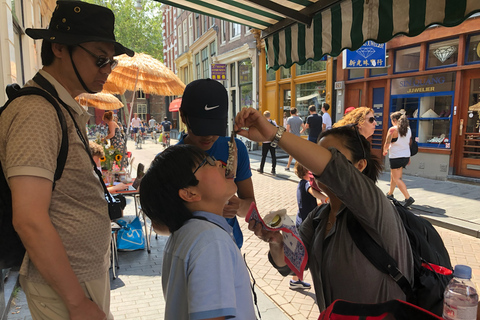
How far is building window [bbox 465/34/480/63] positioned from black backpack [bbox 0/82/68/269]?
383 inches

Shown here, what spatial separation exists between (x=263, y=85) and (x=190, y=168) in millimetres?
16042

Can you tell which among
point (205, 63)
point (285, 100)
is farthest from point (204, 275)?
point (205, 63)

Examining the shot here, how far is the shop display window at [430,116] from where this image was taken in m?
8.93

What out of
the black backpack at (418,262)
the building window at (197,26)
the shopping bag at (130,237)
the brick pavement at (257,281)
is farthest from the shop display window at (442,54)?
the building window at (197,26)

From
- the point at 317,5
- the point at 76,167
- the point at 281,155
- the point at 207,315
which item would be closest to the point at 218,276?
the point at 207,315

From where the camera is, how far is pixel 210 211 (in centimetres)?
133

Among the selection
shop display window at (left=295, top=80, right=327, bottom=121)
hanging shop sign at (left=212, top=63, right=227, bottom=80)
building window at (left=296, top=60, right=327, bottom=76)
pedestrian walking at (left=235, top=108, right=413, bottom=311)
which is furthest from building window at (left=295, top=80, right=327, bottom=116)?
pedestrian walking at (left=235, top=108, right=413, bottom=311)

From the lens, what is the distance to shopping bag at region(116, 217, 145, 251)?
460 centimetres

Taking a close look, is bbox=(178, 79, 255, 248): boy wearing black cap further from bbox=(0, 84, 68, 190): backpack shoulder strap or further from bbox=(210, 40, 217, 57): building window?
bbox=(210, 40, 217, 57): building window

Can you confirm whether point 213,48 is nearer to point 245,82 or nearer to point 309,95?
point 245,82

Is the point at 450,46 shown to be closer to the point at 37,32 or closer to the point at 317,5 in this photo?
the point at 317,5

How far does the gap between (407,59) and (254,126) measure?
10.0m

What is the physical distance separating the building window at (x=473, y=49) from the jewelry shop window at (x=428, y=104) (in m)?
0.53

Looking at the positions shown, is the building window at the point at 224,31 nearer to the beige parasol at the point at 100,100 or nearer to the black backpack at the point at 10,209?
the beige parasol at the point at 100,100
